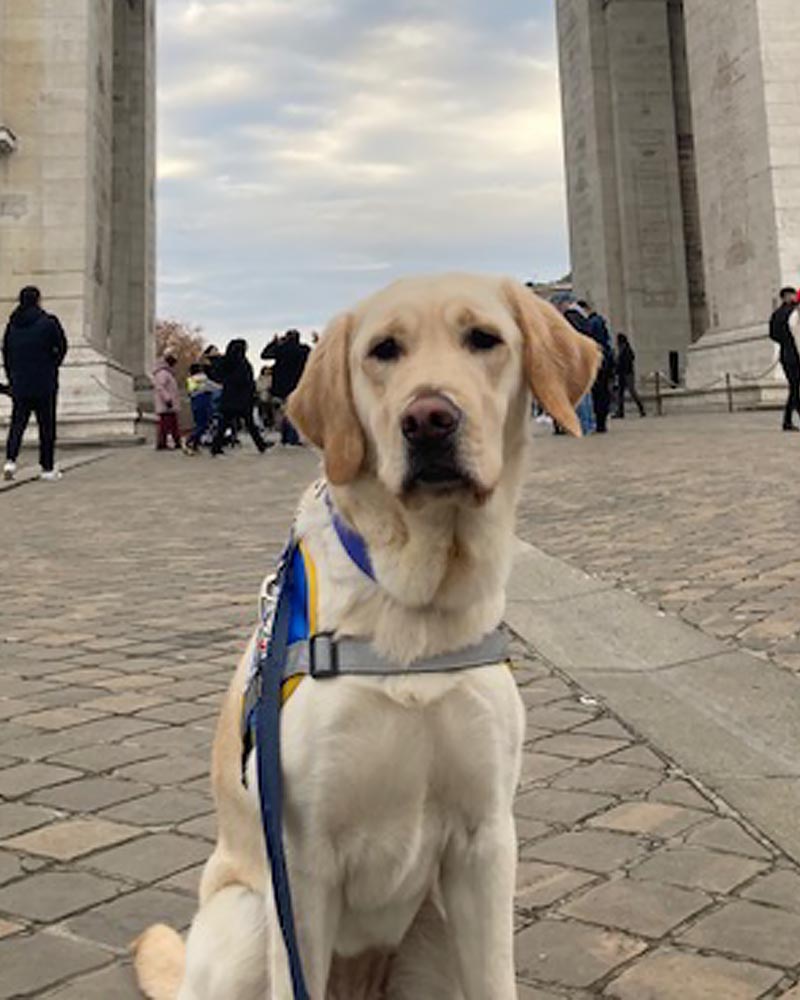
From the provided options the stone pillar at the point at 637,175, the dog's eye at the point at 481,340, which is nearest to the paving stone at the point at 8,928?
the dog's eye at the point at 481,340

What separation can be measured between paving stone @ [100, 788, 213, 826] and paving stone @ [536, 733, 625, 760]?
1.03 meters

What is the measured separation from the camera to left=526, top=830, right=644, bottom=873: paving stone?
8.05 feet

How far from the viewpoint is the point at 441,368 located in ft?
4.80

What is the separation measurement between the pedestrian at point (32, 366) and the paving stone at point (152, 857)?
1027 cm

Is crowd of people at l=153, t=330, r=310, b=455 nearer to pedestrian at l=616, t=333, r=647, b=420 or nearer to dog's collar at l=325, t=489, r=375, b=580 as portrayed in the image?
pedestrian at l=616, t=333, r=647, b=420

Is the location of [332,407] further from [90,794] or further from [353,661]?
[90,794]

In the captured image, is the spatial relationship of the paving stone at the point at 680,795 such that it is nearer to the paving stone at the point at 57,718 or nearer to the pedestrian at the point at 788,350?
the paving stone at the point at 57,718

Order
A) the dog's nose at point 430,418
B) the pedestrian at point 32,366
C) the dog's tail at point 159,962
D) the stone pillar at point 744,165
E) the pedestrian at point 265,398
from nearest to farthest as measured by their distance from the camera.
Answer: the dog's nose at point 430,418, the dog's tail at point 159,962, the pedestrian at point 32,366, the stone pillar at point 744,165, the pedestrian at point 265,398

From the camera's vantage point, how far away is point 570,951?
2055 mm

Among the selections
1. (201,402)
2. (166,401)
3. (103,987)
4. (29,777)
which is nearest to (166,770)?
(29,777)

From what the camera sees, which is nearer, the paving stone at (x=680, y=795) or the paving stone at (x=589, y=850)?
the paving stone at (x=589, y=850)

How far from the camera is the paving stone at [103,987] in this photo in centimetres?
192

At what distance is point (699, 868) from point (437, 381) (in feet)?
4.89

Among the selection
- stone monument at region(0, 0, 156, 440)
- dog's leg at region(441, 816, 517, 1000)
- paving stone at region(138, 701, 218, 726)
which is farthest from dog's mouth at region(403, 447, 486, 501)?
stone monument at region(0, 0, 156, 440)
